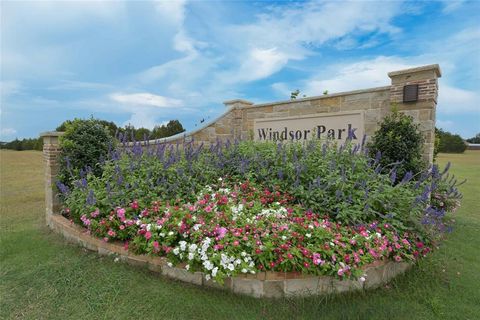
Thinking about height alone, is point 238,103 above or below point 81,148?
above

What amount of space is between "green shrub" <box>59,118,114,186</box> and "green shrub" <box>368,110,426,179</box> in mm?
4334

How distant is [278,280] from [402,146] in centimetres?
297

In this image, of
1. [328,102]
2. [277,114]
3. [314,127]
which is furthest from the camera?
[277,114]

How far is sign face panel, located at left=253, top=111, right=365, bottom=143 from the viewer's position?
16.1 ft

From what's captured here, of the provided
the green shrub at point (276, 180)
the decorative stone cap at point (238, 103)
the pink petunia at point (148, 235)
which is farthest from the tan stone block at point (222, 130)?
the pink petunia at point (148, 235)

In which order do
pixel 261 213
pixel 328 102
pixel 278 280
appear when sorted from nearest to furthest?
pixel 278 280 < pixel 261 213 < pixel 328 102

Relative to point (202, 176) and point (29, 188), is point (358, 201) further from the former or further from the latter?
point (29, 188)

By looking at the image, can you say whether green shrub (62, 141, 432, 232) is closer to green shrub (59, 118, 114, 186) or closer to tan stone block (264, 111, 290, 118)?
green shrub (59, 118, 114, 186)

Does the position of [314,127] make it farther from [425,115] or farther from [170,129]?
[170,129]

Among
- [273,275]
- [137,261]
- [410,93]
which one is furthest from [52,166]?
[410,93]

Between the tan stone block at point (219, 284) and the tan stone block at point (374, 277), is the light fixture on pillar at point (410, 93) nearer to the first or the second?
the tan stone block at point (374, 277)

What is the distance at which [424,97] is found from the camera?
4.09m

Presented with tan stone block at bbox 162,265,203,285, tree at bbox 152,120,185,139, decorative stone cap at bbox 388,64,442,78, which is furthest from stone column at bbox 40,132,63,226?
tree at bbox 152,120,185,139

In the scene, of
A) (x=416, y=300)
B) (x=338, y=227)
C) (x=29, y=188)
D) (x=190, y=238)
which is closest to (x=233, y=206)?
(x=190, y=238)
